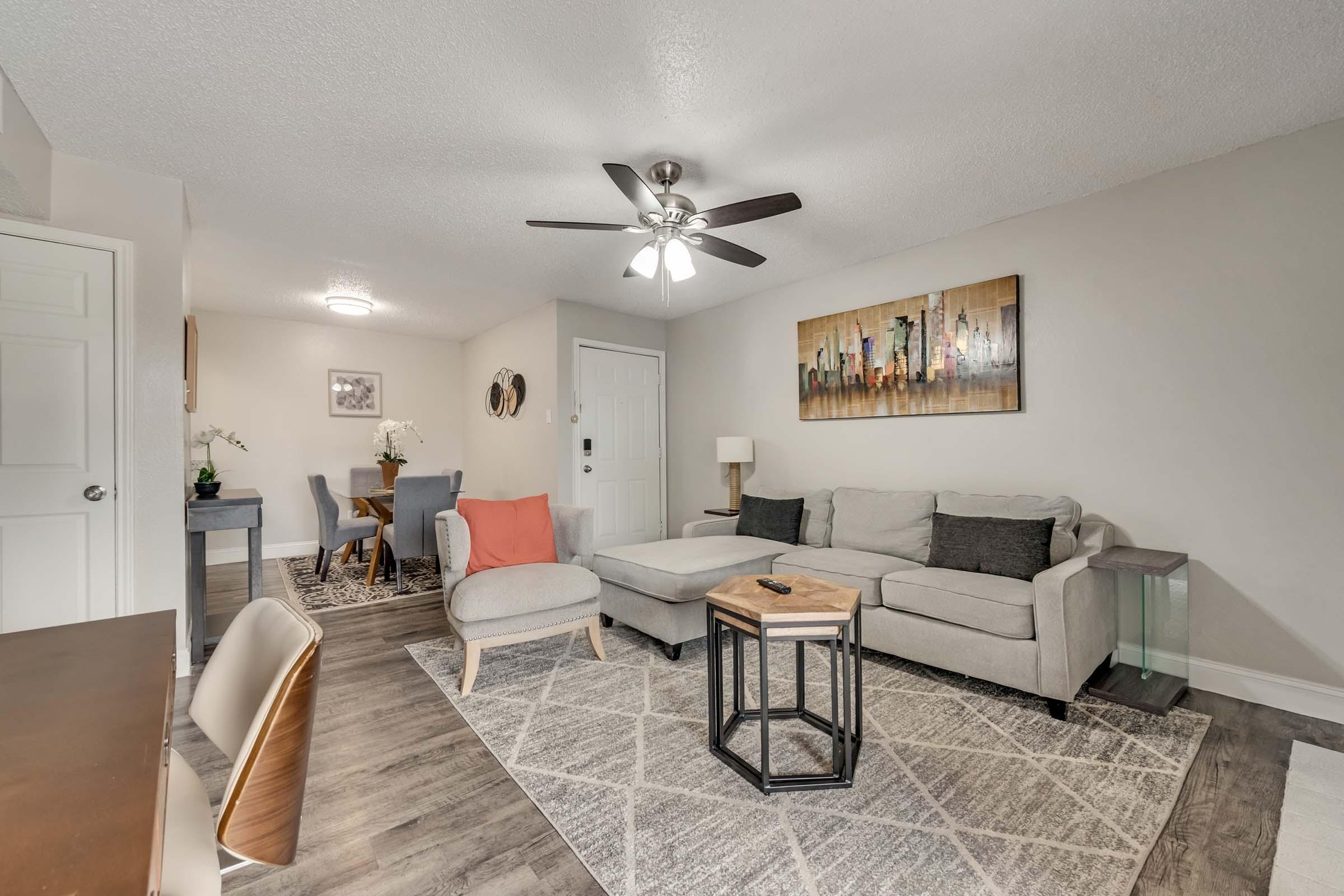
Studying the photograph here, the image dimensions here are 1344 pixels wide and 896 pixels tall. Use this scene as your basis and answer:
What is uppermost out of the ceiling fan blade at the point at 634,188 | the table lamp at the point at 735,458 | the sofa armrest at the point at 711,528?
the ceiling fan blade at the point at 634,188

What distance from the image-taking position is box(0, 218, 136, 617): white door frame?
8.91 feet

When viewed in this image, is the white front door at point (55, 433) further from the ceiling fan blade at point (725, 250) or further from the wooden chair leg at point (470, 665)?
the ceiling fan blade at point (725, 250)

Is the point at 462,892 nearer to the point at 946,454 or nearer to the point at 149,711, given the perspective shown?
the point at 149,711

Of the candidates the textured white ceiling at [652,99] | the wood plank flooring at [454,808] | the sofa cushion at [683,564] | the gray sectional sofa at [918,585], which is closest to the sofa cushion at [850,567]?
the gray sectional sofa at [918,585]

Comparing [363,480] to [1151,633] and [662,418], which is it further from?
[1151,633]

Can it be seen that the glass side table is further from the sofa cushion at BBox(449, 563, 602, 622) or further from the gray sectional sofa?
the sofa cushion at BBox(449, 563, 602, 622)

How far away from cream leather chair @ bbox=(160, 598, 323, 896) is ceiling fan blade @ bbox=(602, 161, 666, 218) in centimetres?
175

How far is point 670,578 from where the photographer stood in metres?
3.08

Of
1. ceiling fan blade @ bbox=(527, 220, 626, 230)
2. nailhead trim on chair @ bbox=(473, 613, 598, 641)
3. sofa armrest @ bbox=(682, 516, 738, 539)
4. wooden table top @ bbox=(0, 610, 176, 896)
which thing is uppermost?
ceiling fan blade @ bbox=(527, 220, 626, 230)

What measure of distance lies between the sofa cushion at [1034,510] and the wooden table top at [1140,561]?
16 cm

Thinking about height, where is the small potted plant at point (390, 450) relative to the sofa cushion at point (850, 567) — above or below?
above

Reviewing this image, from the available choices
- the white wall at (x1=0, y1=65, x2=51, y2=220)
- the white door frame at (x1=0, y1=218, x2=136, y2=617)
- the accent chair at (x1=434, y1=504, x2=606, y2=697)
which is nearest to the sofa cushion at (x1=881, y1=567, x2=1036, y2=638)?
the accent chair at (x1=434, y1=504, x2=606, y2=697)

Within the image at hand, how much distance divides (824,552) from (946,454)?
104 cm

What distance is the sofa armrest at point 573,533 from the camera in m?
3.38
